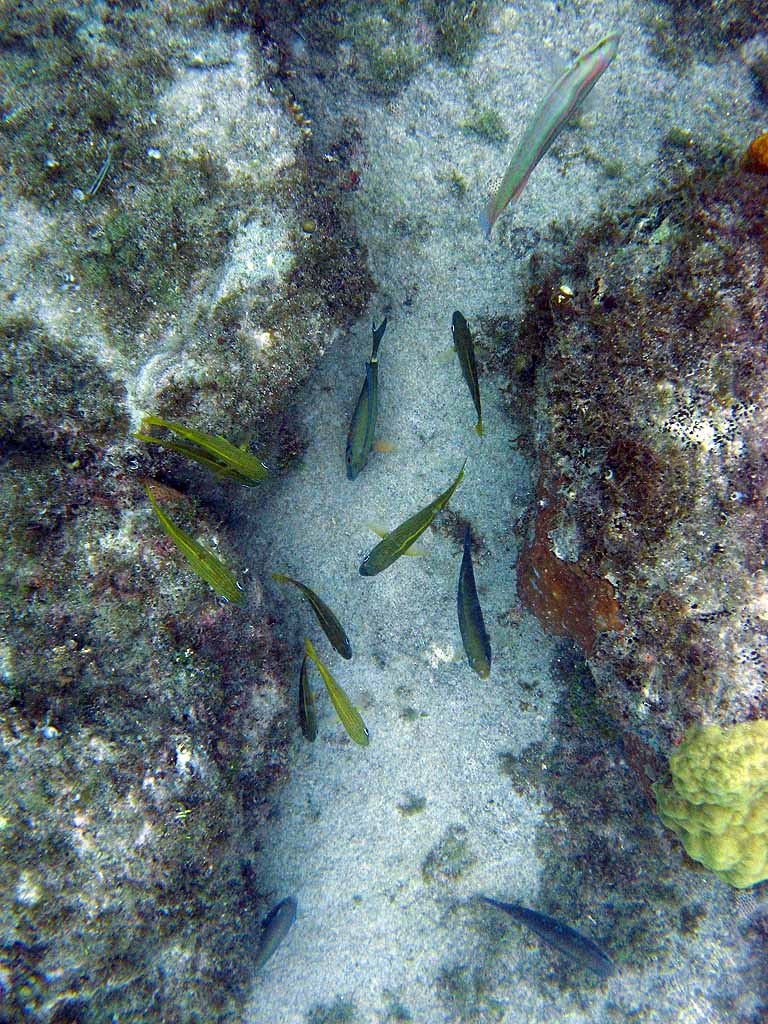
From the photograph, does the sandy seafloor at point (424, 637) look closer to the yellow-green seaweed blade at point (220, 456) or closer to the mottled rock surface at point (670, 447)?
the mottled rock surface at point (670, 447)

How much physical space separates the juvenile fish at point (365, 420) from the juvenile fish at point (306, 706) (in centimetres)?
162

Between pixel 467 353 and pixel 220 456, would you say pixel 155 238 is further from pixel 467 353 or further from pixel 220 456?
pixel 467 353

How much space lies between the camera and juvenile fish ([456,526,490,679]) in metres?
3.76

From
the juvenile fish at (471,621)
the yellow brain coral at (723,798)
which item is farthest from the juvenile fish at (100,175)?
the yellow brain coral at (723,798)

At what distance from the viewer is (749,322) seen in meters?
2.69

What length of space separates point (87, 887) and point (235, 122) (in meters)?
4.83

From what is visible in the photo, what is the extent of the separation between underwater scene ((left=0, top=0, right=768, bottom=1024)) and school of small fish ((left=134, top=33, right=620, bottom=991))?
3cm

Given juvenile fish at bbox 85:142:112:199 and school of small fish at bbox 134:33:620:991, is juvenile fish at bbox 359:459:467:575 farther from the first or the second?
juvenile fish at bbox 85:142:112:199

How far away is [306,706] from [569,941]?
9.80 ft

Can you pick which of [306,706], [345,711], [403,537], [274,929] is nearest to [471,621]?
[403,537]

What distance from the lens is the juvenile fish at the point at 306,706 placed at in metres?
3.82

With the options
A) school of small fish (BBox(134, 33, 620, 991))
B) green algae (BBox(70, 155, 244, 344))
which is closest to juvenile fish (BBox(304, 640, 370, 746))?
school of small fish (BBox(134, 33, 620, 991))

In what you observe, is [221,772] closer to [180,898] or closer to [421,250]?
[180,898]

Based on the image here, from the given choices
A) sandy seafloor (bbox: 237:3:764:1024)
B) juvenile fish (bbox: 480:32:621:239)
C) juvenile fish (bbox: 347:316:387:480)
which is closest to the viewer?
Result: juvenile fish (bbox: 480:32:621:239)
